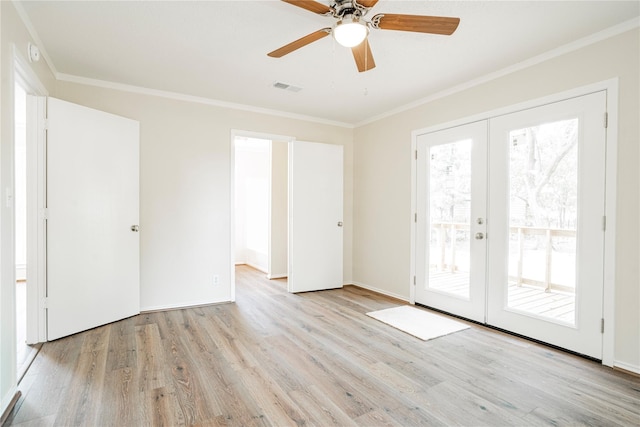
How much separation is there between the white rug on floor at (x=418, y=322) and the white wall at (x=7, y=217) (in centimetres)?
291

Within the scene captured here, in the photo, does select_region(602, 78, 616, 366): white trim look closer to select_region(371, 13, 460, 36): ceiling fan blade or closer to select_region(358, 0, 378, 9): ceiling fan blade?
select_region(371, 13, 460, 36): ceiling fan blade

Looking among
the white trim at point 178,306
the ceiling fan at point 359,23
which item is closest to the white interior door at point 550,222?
the ceiling fan at point 359,23

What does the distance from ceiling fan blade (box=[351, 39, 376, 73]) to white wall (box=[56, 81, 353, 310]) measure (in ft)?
7.30

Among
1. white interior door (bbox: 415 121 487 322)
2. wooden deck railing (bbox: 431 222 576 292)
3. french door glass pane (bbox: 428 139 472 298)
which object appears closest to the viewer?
wooden deck railing (bbox: 431 222 576 292)

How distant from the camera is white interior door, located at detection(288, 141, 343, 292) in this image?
4562mm

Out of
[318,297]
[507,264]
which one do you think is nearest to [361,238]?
[318,297]

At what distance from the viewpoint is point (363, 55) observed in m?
2.30

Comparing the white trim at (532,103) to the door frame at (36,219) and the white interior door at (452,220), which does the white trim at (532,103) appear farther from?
the door frame at (36,219)

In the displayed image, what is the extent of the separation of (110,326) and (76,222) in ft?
3.51

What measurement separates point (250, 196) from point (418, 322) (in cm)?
474

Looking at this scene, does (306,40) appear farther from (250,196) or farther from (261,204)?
(250,196)

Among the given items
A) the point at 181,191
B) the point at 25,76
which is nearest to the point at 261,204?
the point at 181,191

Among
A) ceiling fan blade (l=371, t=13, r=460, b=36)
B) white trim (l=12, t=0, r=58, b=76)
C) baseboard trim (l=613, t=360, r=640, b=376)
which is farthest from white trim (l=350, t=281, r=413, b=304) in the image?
white trim (l=12, t=0, r=58, b=76)

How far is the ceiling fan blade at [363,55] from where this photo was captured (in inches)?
87.4
